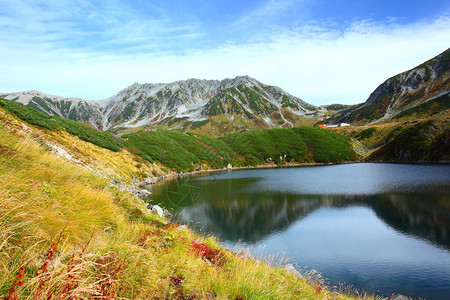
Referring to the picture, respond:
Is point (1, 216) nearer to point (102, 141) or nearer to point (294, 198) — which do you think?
point (294, 198)

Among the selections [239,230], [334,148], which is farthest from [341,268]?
[334,148]

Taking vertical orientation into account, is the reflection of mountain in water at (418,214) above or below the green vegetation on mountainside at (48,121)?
below

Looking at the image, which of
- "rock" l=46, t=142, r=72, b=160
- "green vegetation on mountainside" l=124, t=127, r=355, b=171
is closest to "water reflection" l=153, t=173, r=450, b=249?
"rock" l=46, t=142, r=72, b=160

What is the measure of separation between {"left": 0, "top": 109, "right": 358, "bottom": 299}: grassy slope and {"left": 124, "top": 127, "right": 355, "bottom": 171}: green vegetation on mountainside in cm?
5897

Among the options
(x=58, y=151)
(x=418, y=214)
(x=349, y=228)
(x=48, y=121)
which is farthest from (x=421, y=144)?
(x=48, y=121)

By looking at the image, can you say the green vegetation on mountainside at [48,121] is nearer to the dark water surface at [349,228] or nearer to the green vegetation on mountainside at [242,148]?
the green vegetation on mountainside at [242,148]

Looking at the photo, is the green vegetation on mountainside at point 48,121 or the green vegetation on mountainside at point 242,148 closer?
the green vegetation on mountainside at point 48,121

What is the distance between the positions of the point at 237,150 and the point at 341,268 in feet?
301

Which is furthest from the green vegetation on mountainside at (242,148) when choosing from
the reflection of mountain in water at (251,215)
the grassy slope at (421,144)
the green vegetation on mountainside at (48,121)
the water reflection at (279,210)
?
the reflection of mountain in water at (251,215)

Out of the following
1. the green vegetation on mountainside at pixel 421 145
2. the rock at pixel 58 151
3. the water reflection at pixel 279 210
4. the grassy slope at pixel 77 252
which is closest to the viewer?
the grassy slope at pixel 77 252

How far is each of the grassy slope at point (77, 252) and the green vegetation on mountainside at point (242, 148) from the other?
5897 cm

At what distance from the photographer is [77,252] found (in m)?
3.72

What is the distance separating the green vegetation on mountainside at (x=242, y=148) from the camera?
73.8 m

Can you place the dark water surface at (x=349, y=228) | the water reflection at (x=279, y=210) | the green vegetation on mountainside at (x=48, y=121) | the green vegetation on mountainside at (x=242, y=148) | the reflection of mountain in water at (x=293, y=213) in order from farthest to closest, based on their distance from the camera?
the green vegetation on mountainside at (x=242, y=148), the green vegetation on mountainside at (x=48, y=121), the water reflection at (x=279, y=210), the reflection of mountain in water at (x=293, y=213), the dark water surface at (x=349, y=228)
